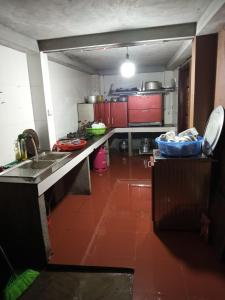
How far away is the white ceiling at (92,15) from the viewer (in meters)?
1.79

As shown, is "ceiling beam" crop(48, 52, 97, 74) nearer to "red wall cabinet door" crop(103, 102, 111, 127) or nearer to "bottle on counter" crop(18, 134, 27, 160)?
"red wall cabinet door" crop(103, 102, 111, 127)

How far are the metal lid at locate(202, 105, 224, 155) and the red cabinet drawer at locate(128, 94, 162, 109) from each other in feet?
9.53

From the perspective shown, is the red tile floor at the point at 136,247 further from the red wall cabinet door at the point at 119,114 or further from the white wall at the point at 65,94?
the red wall cabinet door at the point at 119,114

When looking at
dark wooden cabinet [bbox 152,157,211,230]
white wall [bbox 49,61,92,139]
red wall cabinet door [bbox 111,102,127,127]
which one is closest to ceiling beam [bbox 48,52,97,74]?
white wall [bbox 49,61,92,139]

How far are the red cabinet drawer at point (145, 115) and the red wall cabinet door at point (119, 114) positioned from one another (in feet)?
0.48

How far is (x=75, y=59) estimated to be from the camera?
403 cm

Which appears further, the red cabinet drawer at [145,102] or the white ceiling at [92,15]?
the red cabinet drawer at [145,102]

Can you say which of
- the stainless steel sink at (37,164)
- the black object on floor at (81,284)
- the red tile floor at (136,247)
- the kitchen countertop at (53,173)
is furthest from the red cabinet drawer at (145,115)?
the black object on floor at (81,284)

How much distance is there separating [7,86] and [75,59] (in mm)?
1917

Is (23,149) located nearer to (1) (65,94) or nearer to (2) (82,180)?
(2) (82,180)

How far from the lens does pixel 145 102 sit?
5.11 meters

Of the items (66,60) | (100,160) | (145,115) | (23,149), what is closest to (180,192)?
(23,149)

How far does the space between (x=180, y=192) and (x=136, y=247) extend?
70 cm

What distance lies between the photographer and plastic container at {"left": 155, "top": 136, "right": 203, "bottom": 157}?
2.07 metres
